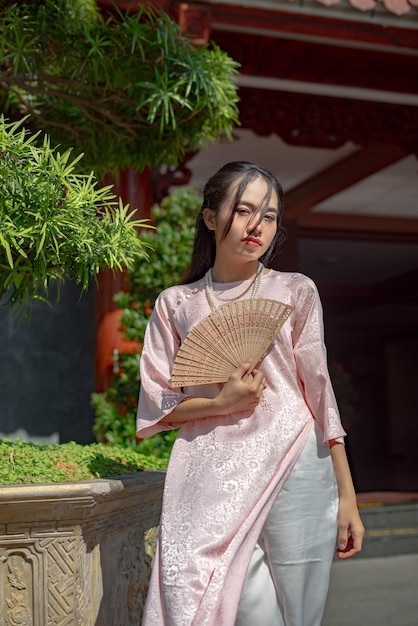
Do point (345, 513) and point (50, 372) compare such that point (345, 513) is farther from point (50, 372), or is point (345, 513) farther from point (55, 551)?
point (50, 372)

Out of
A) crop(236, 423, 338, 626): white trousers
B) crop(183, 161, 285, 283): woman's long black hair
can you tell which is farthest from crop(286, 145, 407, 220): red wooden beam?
crop(236, 423, 338, 626): white trousers

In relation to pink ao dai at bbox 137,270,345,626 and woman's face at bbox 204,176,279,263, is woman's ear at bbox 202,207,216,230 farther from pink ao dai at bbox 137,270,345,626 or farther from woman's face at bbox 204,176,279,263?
pink ao dai at bbox 137,270,345,626

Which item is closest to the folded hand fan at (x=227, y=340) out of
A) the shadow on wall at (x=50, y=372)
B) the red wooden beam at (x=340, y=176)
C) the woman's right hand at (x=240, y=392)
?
the woman's right hand at (x=240, y=392)

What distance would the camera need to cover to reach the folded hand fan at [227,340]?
6.57 ft

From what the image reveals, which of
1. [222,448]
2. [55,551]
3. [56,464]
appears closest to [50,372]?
[56,464]

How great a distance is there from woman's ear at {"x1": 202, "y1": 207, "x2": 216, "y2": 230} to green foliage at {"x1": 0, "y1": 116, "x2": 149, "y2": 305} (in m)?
0.33

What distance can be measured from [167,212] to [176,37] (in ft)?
5.60

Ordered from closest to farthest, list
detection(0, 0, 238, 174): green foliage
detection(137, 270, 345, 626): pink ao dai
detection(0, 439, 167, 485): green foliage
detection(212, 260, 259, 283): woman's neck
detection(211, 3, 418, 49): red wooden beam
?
detection(137, 270, 345, 626): pink ao dai, detection(212, 260, 259, 283): woman's neck, detection(0, 439, 167, 485): green foliage, detection(0, 0, 238, 174): green foliage, detection(211, 3, 418, 49): red wooden beam

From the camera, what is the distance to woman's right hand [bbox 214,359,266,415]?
6.45ft

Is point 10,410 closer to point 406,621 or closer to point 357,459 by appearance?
point 406,621

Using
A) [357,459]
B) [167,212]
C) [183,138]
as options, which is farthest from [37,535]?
[357,459]

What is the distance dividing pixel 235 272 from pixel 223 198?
206mm

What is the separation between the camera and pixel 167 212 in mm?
4984

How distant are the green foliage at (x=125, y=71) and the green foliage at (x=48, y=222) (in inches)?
34.1
